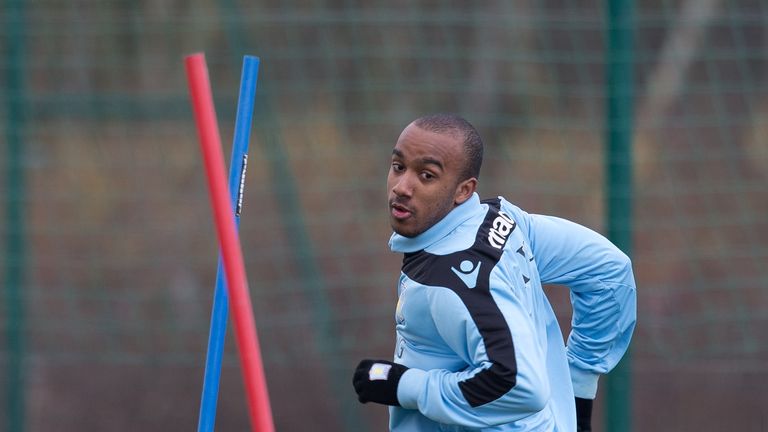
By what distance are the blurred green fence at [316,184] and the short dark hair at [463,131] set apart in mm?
1975

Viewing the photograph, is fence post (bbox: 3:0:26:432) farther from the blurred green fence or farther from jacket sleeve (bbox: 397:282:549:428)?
jacket sleeve (bbox: 397:282:549:428)

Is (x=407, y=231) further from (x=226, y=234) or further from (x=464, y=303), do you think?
(x=226, y=234)

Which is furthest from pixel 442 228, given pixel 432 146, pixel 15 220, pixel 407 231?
pixel 15 220

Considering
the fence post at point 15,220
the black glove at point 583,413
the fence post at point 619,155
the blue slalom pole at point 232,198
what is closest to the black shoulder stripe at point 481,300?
the blue slalom pole at point 232,198

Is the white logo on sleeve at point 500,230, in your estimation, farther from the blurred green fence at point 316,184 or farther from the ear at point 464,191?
the blurred green fence at point 316,184

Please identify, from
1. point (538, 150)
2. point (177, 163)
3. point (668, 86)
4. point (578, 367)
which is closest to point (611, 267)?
point (578, 367)

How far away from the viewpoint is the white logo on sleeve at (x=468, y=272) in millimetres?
2494

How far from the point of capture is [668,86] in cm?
890

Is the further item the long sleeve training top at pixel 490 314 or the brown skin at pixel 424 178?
the brown skin at pixel 424 178

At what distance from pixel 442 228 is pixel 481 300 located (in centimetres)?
25

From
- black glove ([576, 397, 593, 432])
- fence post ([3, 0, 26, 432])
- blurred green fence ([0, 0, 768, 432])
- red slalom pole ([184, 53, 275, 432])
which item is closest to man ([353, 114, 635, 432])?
black glove ([576, 397, 593, 432])

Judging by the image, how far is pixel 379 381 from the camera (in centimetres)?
265

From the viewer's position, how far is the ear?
269cm

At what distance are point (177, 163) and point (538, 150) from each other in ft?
8.65
